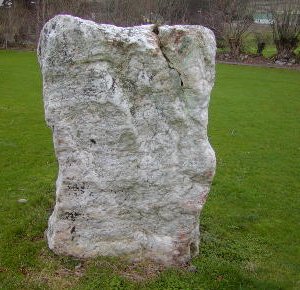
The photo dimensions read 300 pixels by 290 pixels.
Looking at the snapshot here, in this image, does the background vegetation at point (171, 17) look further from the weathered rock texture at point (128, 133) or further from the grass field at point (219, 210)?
the weathered rock texture at point (128, 133)

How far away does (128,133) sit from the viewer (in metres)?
6.98

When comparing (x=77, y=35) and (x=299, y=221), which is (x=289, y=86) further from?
(x=77, y=35)

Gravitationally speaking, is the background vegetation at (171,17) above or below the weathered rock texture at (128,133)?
above

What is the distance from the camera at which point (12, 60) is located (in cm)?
3241

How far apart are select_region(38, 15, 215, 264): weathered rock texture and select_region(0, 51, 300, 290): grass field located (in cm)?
49

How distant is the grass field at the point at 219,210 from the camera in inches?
287

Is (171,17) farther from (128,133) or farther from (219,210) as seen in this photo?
(128,133)

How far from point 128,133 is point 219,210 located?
13.3ft

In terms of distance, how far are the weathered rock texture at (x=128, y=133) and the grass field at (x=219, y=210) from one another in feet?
1.62

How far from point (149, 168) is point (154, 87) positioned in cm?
126

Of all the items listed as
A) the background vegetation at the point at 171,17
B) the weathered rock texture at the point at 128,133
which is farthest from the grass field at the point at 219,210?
the background vegetation at the point at 171,17

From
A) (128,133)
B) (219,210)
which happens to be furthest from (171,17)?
(128,133)

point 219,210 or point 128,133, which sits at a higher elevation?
point 128,133

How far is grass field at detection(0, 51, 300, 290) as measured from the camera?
7301 millimetres
